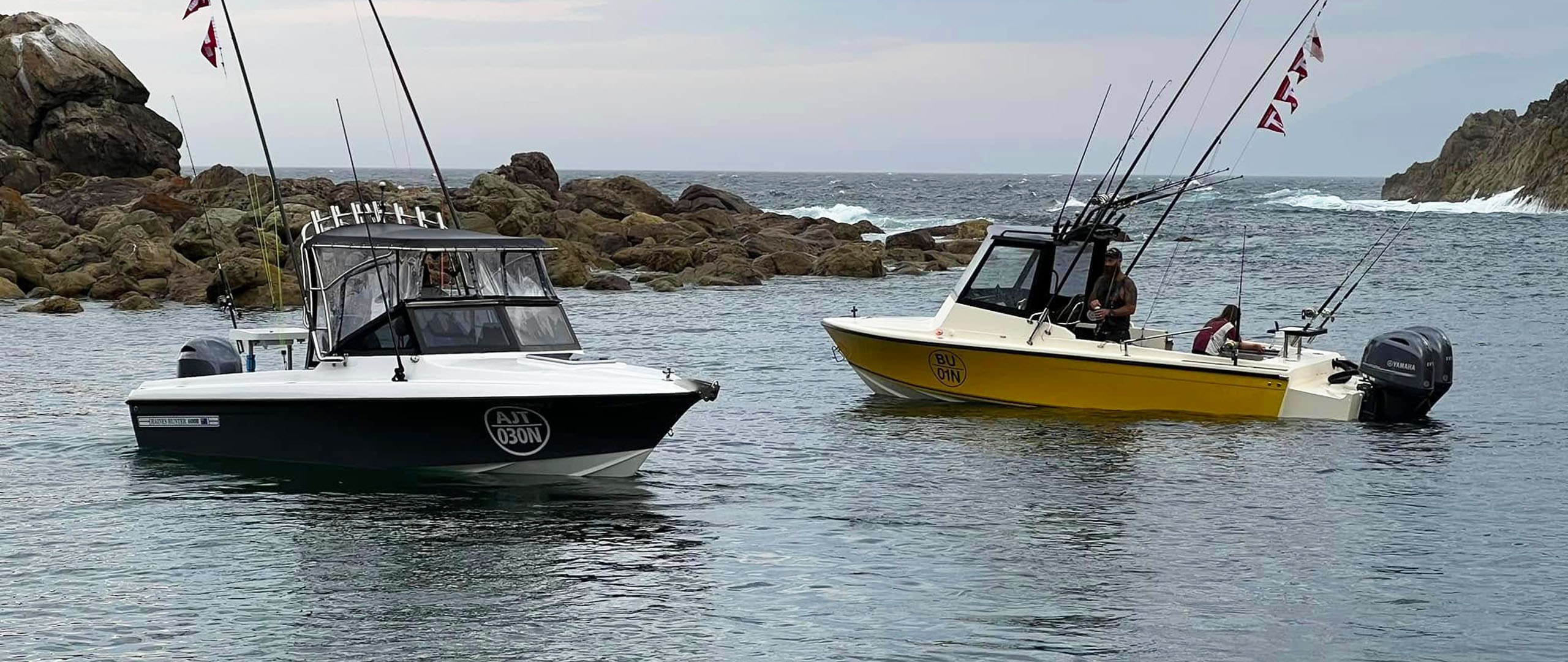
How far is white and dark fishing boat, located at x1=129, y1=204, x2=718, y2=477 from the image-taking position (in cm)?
1297

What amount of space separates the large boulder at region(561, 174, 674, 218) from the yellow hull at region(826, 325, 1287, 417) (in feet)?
119

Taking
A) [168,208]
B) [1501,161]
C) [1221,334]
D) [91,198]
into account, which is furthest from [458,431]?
[1501,161]

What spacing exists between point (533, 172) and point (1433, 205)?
6751 centimetres

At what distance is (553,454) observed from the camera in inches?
525

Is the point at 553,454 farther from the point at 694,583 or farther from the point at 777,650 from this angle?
the point at 777,650

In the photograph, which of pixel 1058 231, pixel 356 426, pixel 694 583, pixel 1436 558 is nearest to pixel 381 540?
pixel 356 426

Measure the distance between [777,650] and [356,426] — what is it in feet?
18.8

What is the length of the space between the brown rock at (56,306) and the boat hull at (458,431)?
714 inches

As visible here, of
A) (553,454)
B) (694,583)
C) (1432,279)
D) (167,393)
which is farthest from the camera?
(1432,279)

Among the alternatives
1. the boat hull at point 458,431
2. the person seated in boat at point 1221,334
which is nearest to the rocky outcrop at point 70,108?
the boat hull at point 458,431

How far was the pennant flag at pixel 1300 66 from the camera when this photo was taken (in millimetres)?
16594

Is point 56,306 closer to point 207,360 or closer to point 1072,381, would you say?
point 207,360

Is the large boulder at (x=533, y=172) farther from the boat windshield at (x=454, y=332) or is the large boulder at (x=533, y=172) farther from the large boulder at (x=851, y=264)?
the boat windshield at (x=454, y=332)

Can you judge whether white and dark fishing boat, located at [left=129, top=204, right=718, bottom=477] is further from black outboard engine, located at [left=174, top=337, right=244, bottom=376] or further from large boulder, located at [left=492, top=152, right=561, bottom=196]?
large boulder, located at [left=492, top=152, right=561, bottom=196]
